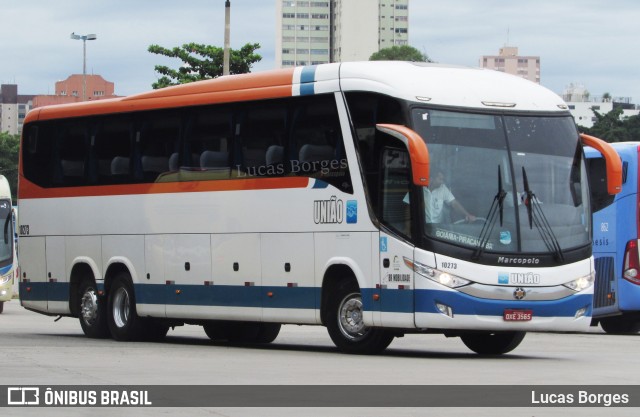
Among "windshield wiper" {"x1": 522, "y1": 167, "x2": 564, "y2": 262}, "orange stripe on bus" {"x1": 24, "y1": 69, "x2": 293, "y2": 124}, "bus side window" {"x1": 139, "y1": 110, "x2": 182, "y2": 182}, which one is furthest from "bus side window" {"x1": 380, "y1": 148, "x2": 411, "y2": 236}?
"bus side window" {"x1": 139, "y1": 110, "x2": 182, "y2": 182}

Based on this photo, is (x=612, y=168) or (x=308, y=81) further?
(x=308, y=81)

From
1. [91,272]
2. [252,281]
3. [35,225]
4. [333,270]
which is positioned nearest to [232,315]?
[252,281]

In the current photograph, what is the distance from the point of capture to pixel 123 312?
25.0m

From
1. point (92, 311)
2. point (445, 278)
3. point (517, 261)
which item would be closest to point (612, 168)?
point (517, 261)

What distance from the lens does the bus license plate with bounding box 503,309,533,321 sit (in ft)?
63.7

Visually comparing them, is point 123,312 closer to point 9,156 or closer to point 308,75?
point 308,75

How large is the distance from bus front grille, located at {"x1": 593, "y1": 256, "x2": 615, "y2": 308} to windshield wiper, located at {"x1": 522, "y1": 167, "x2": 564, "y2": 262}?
8.88 m

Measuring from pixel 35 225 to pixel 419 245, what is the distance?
953 cm

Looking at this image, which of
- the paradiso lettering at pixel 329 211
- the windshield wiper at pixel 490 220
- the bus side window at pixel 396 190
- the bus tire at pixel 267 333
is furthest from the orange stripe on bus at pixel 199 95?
the bus tire at pixel 267 333

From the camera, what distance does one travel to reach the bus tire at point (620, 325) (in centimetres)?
2975

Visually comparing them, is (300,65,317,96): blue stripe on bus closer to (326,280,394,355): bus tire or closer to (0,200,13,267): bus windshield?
(326,280,394,355): bus tire

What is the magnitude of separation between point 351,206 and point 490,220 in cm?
189

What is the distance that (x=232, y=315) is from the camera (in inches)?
892

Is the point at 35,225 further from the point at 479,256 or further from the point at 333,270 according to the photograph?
the point at 479,256
